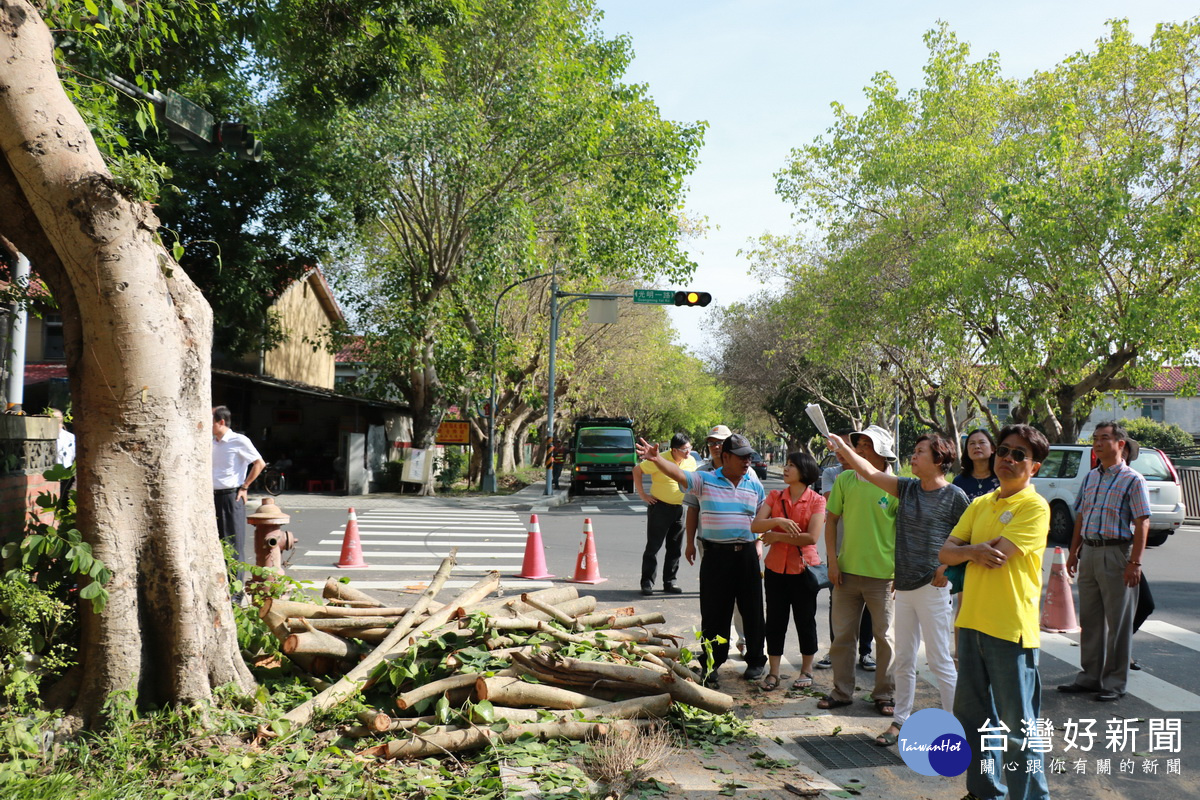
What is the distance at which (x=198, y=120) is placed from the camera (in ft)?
28.6

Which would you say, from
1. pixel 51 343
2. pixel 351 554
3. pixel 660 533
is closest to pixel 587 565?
pixel 660 533

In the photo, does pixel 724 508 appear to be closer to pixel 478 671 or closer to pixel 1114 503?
pixel 478 671

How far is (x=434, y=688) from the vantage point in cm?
495

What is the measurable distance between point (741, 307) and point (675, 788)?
41.7 meters

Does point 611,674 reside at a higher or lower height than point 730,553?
lower

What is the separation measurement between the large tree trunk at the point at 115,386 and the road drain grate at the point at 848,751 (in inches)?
130

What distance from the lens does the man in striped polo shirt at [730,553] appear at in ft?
21.1

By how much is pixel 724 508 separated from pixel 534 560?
4.89 m

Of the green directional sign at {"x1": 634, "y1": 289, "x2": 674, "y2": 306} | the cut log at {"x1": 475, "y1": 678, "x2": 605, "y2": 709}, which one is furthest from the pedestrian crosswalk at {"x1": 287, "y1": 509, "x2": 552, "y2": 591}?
the green directional sign at {"x1": 634, "y1": 289, "x2": 674, "y2": 306}

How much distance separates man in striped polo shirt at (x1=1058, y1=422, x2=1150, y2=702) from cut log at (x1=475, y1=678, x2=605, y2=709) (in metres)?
3.67

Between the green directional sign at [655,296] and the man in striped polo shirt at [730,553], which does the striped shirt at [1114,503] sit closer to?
the man in striped polo shirt at [730,553]

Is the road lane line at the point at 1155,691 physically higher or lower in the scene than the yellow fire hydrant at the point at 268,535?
lower

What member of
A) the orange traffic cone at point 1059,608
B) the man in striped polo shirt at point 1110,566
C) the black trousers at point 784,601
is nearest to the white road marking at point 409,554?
the black trousers at point 784,601

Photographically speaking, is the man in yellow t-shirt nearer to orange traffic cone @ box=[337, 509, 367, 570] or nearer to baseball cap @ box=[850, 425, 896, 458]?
baseball cap @ box=[850, 425, 896, 458]
